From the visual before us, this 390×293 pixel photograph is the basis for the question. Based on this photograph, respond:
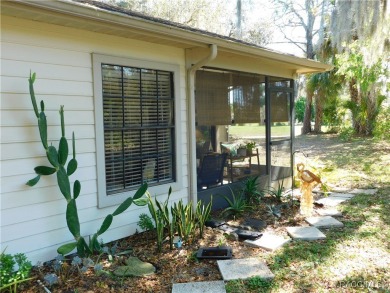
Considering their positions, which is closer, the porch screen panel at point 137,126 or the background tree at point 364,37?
the porch screen panel at point 137,126

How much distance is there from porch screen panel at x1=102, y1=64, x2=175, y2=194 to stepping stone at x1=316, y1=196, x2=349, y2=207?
266 centimetres

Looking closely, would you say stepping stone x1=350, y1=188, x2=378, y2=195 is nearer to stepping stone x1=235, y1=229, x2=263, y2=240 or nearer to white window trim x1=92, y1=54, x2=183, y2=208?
stepping stone x1=235, y1=229, x2=263, y2=240

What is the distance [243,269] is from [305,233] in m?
1.30

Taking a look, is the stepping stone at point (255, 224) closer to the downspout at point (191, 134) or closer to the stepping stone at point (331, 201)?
the downspout at point (191, 134)

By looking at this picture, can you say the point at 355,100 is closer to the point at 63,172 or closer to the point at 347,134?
the point at 347,134

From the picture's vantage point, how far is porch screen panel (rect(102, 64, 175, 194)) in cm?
371

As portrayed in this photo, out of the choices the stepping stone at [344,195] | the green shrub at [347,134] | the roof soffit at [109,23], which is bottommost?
the stepping stone at [344,195]

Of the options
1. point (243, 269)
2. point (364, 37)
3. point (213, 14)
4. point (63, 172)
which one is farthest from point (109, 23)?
point (213, 14)

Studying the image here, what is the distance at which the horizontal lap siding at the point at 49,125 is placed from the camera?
2.93m

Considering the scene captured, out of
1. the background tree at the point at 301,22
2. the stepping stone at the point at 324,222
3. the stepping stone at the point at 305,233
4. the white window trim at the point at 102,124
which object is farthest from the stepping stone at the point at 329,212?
the background tree at the point at 301,22

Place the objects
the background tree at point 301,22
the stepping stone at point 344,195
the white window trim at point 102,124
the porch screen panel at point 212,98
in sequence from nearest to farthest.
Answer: the white window trim at point 102,124 < the porch screen panel at point 212,98 < the stepping stone at point 344,195 < the background tree at point 301,22

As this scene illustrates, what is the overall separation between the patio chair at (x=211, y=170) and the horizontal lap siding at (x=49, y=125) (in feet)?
5.06

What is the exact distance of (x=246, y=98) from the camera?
554 centimetres

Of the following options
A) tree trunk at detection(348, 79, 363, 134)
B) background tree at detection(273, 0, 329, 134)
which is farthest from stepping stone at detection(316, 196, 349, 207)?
background tree at detection(273, 0, 329, 134)
